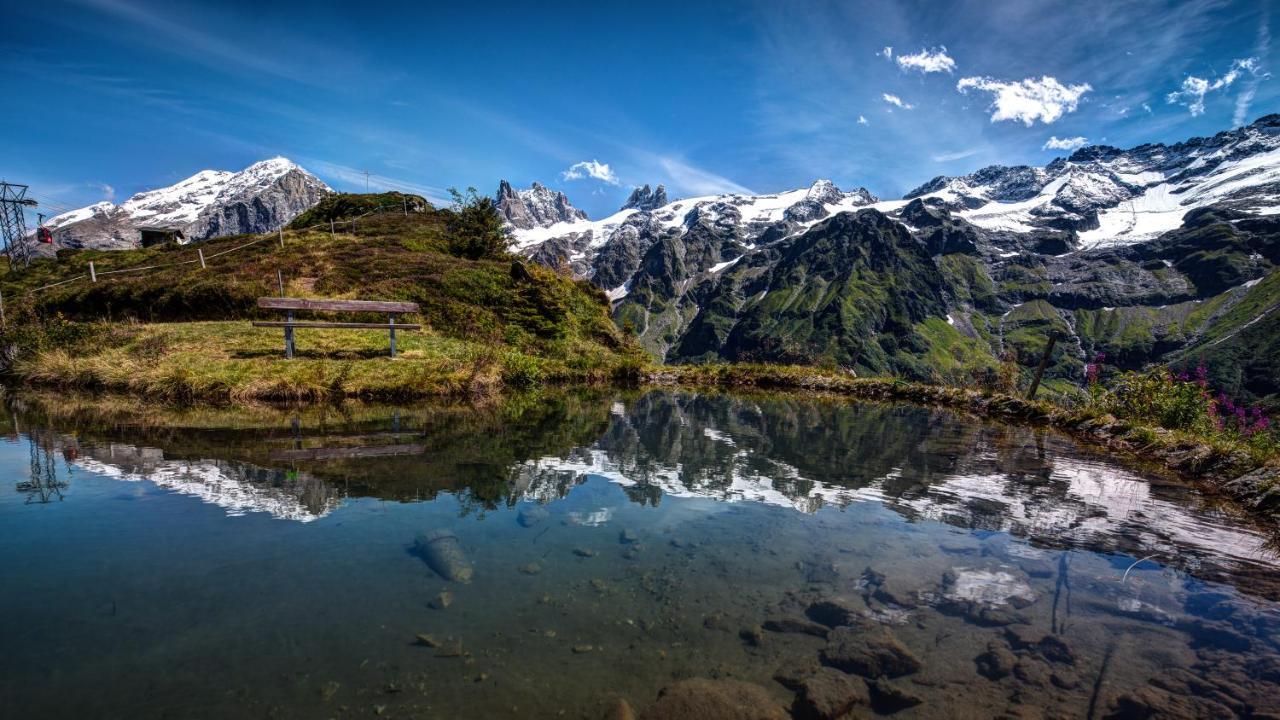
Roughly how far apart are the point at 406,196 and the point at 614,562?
8246cm

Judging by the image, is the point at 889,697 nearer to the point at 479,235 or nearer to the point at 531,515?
the point at 531,515

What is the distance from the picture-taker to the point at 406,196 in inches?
3041

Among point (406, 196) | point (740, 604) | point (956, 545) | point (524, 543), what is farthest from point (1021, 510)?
point (406, 196)

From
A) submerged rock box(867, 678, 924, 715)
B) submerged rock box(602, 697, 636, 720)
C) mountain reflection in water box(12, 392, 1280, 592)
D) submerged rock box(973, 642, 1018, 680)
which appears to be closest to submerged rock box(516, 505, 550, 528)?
mountain reflection in water box(12, 392, 1280, 592)

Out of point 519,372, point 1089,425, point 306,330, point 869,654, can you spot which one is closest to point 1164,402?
point 1089,425

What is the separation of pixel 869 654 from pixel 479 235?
50342mm

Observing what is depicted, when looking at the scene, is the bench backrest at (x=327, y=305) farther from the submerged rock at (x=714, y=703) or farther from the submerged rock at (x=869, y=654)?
the submerged rock at (x=869, y=654)

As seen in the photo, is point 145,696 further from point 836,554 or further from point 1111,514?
point 1111,514

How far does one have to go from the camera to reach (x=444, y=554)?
21.1 ft

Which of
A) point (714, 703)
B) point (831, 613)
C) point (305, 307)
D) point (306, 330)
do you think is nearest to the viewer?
point (714, 703)

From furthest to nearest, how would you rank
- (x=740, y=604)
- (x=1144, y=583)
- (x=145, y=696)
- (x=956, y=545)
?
1. (x=956, y=545)
2. (x=1144, y=583)
3. (x=740, y=604)
4. (x=145, y=696)

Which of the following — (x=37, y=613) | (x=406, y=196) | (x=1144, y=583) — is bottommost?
(x=37, y=613)

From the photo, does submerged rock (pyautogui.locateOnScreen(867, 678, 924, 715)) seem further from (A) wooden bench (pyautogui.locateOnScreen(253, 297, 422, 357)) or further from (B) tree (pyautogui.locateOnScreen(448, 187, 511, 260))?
(B) tree (pyautogui.locateOnScreen(448, 187, 511, 260))

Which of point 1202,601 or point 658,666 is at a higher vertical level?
point 1202,601
